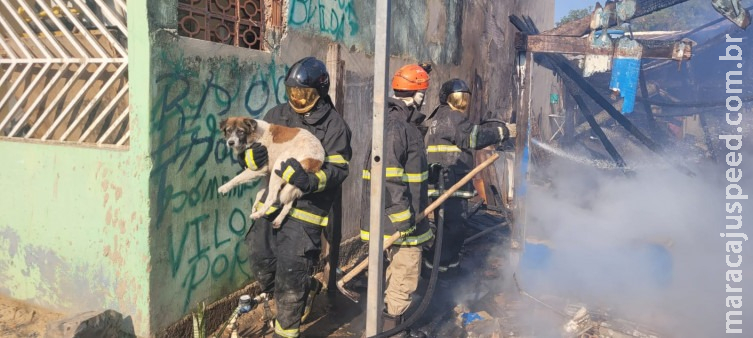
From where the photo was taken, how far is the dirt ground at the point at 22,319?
3666 mm

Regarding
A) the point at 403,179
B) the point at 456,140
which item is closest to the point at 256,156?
the point at 403,179

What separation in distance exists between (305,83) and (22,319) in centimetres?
283

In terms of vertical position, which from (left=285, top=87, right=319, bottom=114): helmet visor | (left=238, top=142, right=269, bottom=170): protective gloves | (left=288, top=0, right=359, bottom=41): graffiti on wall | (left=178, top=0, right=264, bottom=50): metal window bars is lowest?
(left=238, top=142, right=269, bottom=170): protective gloves

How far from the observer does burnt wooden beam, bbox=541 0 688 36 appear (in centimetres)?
606

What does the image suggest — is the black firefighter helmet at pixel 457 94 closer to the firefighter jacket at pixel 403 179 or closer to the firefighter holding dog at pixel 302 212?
the firefighter jacket at pixel 403 179

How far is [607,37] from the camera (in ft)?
19.7

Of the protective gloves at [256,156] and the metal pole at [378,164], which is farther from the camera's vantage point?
the protective gloves at [256,156]

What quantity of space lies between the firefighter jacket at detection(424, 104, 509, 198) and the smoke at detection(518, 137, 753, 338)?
117 cm

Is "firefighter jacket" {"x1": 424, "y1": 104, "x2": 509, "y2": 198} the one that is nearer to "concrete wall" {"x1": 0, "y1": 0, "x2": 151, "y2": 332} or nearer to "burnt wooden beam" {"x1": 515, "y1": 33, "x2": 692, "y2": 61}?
"burnt wooden beam" {"x1": 515, "y1": 33, "x2": 692, "y2": 61}

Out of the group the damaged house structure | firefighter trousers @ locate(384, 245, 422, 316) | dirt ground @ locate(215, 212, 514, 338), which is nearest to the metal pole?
the damaged house structure

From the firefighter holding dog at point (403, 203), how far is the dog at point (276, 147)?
62cm

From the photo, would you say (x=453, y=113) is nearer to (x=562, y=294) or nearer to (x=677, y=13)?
(x=562, y=294)

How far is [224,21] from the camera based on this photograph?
13.3 ft

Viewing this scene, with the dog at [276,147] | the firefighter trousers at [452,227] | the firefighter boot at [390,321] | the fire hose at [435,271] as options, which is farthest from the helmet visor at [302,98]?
the firefighter trousers at [452,227]
